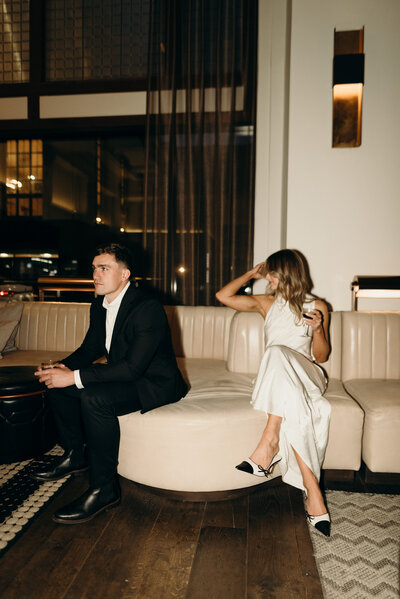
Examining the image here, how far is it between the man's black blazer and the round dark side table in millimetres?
548

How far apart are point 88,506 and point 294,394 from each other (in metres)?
A: 1.06

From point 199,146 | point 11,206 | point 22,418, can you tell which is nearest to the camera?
point 22,418

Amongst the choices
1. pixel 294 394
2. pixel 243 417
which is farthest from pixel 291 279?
pixel 243 417

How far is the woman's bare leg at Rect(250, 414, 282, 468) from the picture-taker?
1.81 meters

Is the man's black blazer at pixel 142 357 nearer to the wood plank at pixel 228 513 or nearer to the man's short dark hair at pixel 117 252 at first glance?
the man's short dark hair at pixel 117 252

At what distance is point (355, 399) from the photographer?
7.28ft

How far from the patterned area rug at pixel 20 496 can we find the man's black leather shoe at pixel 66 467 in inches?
1.3

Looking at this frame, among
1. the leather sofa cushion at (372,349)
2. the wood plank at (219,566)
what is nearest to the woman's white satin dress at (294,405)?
the wood plank at (219,566)

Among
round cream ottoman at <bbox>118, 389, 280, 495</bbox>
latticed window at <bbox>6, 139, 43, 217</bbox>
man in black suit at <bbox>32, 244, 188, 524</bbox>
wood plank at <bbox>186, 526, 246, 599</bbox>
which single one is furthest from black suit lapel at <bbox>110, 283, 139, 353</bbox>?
latticed window at <bbox>6, 139, 43, 217</bbox>

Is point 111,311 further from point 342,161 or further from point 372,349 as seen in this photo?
point 342,161

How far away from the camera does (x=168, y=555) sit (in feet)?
4.93

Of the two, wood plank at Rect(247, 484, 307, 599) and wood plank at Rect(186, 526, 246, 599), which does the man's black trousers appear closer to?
wood plank at Rect(186, 526, 246, 599)

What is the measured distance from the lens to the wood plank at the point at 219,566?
4.35 feet

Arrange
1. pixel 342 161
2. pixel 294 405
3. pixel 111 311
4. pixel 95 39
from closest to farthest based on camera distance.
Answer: pixel 294 405, pixel 111 311, pixel 342 161, pixel 95 39
